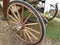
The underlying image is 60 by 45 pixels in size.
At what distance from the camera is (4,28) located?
243cm

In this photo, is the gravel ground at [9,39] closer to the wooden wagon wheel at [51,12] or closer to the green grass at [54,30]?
the green grass at [54,30]

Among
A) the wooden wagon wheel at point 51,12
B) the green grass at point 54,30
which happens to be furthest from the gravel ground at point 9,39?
the wooden wagon wheel at point 51,12

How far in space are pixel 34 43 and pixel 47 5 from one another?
1.89ft

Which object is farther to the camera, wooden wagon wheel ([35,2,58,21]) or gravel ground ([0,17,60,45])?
wooden wagon wheel ([35,2,58,21])

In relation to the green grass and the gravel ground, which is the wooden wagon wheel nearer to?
the green grass

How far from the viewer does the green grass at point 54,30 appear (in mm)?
2330

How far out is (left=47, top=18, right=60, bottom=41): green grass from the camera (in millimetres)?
2330

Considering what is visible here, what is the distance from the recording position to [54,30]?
249 cm

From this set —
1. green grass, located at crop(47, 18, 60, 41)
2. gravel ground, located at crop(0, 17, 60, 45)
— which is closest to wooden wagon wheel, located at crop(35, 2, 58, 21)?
green grass, located at crop(47, 18, 60, 41)

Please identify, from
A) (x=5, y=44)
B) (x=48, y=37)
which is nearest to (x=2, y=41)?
(x=5, y=44)

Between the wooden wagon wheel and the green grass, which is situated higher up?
the wooden wagon wheel

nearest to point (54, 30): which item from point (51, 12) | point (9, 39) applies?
point (51, 12)

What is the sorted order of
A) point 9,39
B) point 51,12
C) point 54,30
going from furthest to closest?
point 51,12 → point 54,30 → point 9,39

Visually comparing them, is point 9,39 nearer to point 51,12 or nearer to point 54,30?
point 54,30
